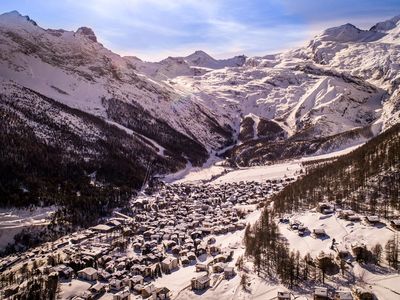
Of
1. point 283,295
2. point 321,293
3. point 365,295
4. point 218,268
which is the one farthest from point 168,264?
point 365,295

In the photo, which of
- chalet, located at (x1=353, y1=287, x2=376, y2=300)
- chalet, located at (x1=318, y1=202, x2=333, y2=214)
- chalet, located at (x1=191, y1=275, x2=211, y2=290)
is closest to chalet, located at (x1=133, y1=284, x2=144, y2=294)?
chalet, located at (x1=191, y1=275, x2=211, y2=290)

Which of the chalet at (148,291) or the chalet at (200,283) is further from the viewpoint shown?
the chalet at (200,283)

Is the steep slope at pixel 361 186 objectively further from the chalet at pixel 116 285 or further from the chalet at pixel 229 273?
the chalet at pixel 116 285

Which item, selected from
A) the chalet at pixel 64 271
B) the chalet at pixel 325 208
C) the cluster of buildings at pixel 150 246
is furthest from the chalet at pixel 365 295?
the chalet at pixel 64 271

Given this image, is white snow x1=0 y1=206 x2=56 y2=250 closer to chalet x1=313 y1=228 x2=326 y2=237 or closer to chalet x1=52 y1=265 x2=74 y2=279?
chalet x1=52 y1=265 x2=74 y2=279

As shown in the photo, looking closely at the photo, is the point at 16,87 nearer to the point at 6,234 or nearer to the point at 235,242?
the point at 6,234

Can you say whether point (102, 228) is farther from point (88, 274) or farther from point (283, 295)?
point (283, 295)
